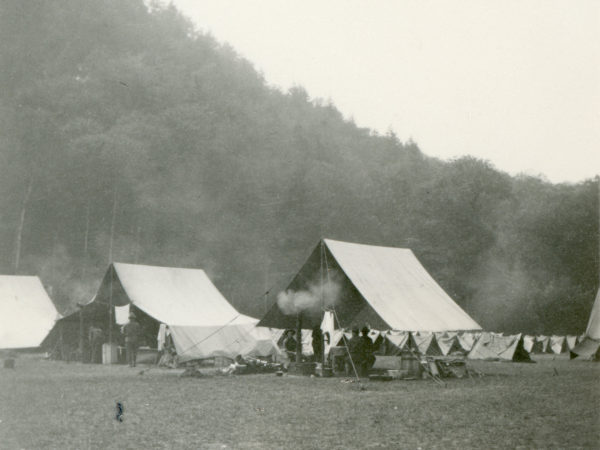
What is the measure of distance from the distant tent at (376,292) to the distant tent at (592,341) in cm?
573

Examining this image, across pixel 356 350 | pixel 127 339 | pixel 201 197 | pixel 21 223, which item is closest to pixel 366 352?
pixel 356 350

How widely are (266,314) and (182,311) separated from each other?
16.5 feet

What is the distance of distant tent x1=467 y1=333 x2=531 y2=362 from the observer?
871 inches

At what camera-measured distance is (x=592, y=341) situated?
21016mm

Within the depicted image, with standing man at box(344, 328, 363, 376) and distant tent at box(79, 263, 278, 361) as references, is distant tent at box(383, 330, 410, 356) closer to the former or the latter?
distant tent at box(79, 263, 278, 361)

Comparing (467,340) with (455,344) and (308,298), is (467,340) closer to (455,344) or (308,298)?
(455,344)

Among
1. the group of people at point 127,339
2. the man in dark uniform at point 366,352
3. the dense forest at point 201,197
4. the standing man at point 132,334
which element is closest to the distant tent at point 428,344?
the man in dark uniform at point 366,352

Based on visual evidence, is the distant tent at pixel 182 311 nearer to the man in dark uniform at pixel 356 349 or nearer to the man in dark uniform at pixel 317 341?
the man in dark uniform at pixel 317 341

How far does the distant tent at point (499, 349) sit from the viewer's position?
22125 mm

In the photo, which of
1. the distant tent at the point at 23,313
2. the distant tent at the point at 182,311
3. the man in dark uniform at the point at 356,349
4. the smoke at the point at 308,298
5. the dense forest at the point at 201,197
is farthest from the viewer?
the dense forest at the point at 201,197

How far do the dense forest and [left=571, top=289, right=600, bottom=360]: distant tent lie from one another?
53.4ft

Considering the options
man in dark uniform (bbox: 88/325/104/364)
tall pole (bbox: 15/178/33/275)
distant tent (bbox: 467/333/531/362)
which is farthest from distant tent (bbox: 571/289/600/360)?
tall pole (bbox: 15/178/33/275)

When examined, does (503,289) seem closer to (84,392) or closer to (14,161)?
(14,161)

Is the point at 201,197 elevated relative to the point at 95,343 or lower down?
elevated
